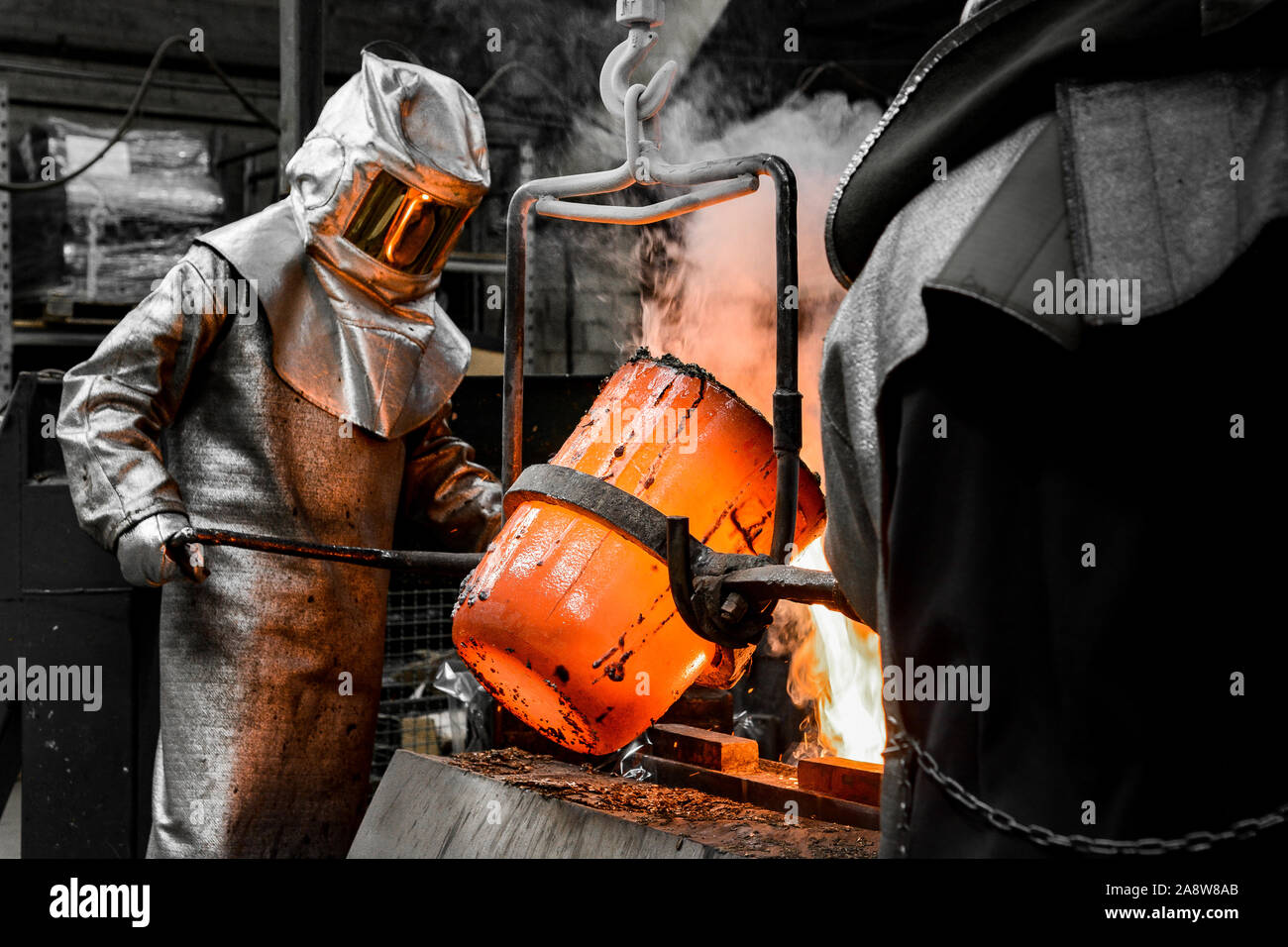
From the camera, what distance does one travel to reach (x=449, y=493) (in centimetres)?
297

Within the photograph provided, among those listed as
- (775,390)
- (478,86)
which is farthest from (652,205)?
(478,86)

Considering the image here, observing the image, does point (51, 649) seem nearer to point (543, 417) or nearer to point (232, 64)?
point (543, 417)

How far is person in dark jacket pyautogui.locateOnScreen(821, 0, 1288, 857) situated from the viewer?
0.90 meters

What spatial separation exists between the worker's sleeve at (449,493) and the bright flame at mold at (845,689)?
108cm

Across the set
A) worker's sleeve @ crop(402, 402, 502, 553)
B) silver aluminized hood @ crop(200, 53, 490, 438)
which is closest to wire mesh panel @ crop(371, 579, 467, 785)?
worker's sleeve @ crop(402, 402, 502, 553)

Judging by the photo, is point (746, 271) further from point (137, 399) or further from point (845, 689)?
point (137, 399)

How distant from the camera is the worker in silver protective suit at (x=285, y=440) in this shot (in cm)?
255

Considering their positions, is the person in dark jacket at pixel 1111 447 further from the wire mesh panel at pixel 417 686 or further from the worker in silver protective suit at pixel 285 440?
the wire mesh panel at pixel 417 686

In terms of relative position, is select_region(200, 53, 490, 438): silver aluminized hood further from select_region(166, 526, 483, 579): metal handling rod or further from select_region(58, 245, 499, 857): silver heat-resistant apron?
select_region(166, 526, 483, 579): metal handling rod

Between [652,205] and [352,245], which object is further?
[352,245]

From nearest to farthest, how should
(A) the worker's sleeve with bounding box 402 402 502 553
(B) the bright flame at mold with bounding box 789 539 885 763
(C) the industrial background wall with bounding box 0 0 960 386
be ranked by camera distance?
(B) the bright flame at mold with bounding box 789 539 885 763
(A) the worker's sleeve with bounding box 402 402 502 553
(C) the industrial background wall with bounding box 0 0 960 386

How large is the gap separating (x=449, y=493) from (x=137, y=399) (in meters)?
0.77

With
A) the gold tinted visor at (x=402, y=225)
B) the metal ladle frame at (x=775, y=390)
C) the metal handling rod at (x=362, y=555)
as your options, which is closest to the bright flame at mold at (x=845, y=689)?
the metal ladle frame at (x=775, y=390)

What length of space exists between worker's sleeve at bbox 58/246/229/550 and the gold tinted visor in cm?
34
